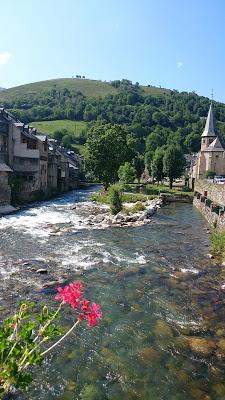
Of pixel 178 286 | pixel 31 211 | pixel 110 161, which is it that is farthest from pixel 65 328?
pixel 110 161

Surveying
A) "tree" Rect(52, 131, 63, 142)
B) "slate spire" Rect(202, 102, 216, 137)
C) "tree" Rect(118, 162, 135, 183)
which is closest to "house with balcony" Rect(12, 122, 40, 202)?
"tree" Rect(118, 162, 135, 183)

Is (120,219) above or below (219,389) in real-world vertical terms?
above

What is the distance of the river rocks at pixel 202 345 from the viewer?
13.2m

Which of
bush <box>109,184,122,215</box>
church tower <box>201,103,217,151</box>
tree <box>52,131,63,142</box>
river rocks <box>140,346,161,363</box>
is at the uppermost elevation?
tree <box>52,131,63,142</box>

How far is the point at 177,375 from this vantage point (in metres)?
11.7

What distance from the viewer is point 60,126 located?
18638 centimetres

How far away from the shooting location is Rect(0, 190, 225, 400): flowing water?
36.9 feet

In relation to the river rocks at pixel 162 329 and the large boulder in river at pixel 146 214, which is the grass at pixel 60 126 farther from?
the river rocks at pixel 162 329

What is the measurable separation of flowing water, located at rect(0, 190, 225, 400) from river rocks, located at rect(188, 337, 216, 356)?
0.12 feet

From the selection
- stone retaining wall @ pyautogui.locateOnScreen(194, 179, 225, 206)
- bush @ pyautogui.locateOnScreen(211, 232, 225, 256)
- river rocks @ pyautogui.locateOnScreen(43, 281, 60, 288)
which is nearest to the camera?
river rocks @ pyautogui.locateOnScreen(43, 281, 60, 288)

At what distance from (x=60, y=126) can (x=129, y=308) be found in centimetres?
17687

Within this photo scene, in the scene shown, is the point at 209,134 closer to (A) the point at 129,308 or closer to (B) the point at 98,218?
(B) the point at 98,218

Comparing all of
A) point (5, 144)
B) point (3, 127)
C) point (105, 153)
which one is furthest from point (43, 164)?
point (105, 153)

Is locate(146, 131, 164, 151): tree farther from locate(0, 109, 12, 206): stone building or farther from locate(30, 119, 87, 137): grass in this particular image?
locate(0, 109, 12, 206): stone building
